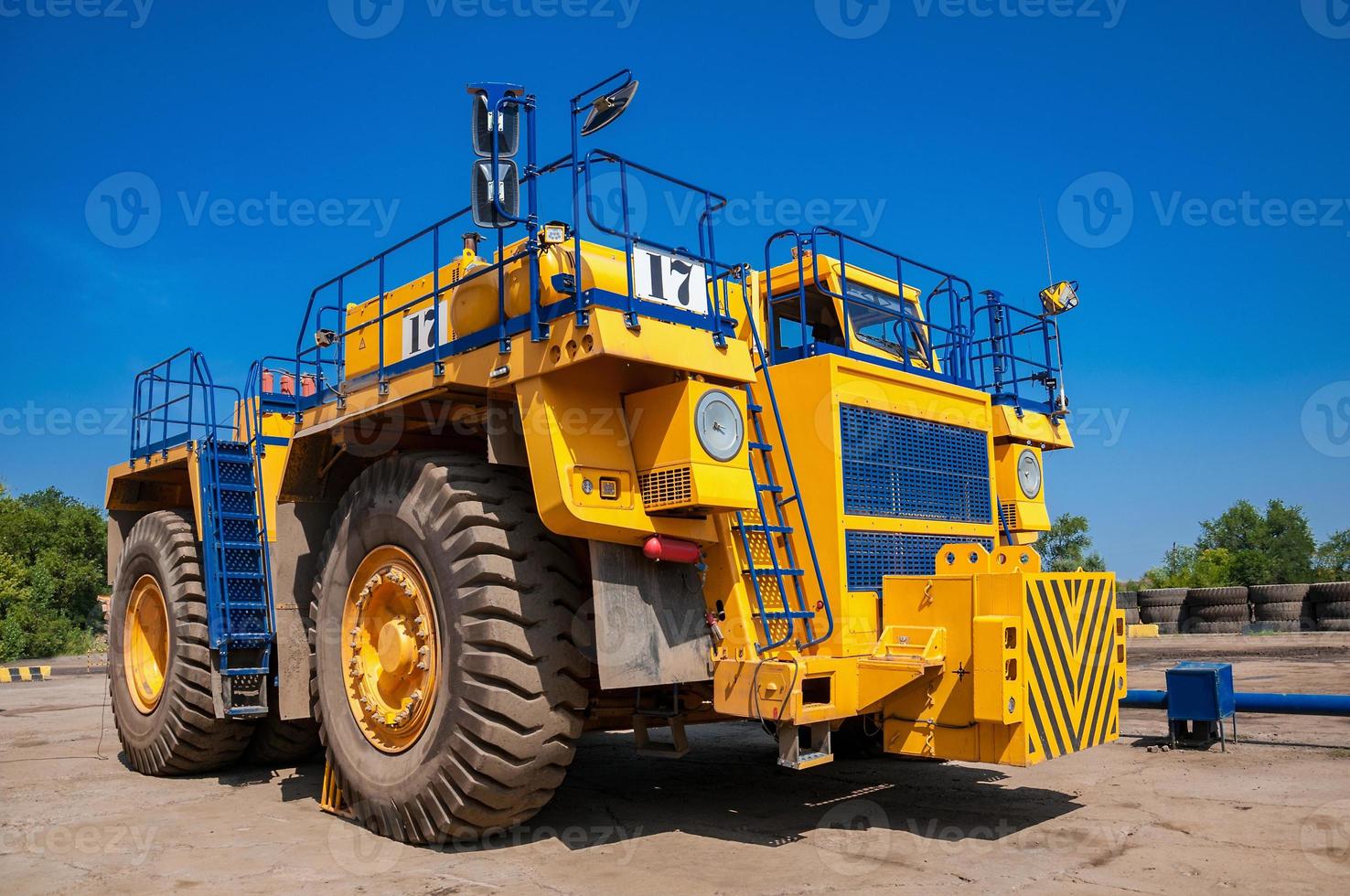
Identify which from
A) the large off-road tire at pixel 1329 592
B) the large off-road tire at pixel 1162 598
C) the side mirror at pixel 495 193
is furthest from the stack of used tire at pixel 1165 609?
the side mirror at pixel 495 193

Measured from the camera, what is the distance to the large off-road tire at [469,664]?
562 centimetres

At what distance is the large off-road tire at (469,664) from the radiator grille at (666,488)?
67 cm

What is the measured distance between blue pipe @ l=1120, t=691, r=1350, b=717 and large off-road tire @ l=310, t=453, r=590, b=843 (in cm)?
549

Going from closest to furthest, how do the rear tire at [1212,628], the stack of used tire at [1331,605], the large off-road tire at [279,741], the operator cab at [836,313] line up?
the operator cab at [836,313] → the large off-road tire at [279,741] → the stack of used tire at [1331,605] → the rear tire at [1212,628]

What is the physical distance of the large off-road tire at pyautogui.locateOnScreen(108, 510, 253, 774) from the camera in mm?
8852

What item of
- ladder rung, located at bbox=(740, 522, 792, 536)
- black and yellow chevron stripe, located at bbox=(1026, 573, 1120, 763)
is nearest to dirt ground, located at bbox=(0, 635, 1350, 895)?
black and yellow chevron stripe, located at bbox=(1026, 573, 1120, 763)

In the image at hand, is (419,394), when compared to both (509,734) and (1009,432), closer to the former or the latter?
(509,734)

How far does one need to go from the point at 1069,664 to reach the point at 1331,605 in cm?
2141

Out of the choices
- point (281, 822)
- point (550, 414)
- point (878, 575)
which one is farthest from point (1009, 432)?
point (281, 822)

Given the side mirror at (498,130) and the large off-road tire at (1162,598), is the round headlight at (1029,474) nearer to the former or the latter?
the side mirror at (498,130)

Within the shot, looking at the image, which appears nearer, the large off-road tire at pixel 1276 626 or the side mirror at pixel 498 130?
the side mirror at pixel 498 130

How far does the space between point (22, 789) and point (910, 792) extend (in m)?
7.47

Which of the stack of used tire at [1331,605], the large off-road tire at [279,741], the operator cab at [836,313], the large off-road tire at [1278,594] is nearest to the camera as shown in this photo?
the operator cab at [836,313]

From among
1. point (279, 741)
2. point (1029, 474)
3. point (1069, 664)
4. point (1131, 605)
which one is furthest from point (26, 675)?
point (1131, 605)
